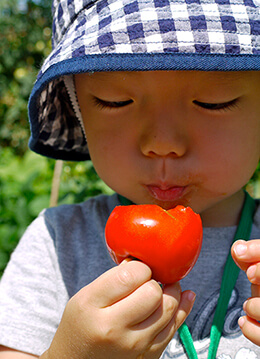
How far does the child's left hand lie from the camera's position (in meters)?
1.00

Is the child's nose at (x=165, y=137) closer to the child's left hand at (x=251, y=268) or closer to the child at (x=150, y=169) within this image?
the child at (x=150, y=169)

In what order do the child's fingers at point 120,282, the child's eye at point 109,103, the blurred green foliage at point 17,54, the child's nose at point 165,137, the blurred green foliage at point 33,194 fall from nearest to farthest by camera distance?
the child's fingers at point 120,282 → the child's nose at point 165,137 → the child's eye at point 109,103 → the blurred green foliage at point 33,194 → the blurred green foliage at point 17,54

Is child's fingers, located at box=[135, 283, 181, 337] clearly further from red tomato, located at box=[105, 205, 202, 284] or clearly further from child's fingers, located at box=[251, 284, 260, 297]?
child's fingers, located at box=[251, 284, 260, 297]

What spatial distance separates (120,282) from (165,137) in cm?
42

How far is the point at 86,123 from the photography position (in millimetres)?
1425

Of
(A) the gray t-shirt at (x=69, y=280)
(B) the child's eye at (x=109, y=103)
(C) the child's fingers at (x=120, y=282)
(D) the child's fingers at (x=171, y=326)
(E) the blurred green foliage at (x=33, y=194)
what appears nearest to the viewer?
(C) the child's fingers at (x=120, y=282)

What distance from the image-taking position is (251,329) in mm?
1036

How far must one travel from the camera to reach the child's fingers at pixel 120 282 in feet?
3.04

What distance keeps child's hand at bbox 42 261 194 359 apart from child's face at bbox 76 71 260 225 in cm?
34

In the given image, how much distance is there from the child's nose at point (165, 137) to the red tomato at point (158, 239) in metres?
0.22

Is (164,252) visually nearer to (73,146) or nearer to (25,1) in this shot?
(73,146)

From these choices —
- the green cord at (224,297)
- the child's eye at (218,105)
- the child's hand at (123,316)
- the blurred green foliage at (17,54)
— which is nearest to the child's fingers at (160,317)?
the child's hand at (123,316)

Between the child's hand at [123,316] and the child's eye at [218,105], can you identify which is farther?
the child's eye at [218,105]

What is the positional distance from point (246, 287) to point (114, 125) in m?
0.70
